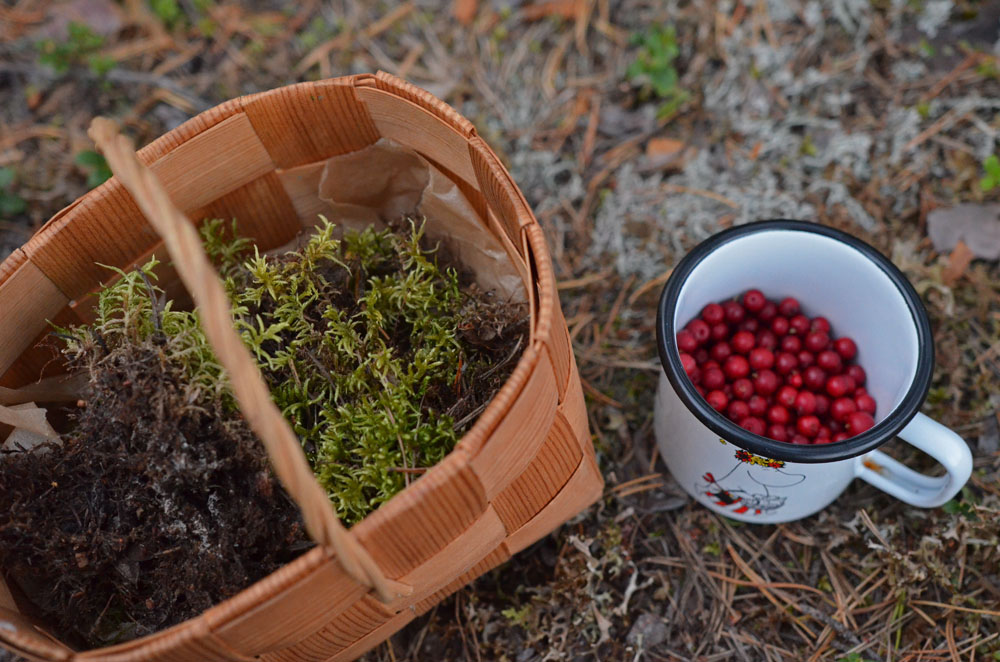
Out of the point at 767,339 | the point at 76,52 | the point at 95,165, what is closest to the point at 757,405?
the point at 767,339

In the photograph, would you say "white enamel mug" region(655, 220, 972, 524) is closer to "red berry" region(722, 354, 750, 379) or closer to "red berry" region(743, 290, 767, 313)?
"red berry" region(743, 290, 767, 313)

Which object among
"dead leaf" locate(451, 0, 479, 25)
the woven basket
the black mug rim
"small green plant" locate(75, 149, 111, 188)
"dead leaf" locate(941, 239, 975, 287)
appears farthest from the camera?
"dead leaf" locate(451, 0, 479, 25)

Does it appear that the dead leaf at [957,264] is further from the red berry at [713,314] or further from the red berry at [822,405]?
the red berry at [713,314]

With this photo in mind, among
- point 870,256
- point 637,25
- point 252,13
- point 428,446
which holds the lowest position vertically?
point 870,256

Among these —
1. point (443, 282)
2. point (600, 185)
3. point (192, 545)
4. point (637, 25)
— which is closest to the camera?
point (192, 545)

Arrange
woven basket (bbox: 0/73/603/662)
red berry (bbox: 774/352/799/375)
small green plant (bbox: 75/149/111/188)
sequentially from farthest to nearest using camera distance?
small green plant (bbox: 75/149/111/188)
red berry (bbox: 774/352/799/375)
woven basket (bbox: 0/73/603/662)

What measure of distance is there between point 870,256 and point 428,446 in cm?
92

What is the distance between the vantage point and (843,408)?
149 cm

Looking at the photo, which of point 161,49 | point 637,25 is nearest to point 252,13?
point 161,49

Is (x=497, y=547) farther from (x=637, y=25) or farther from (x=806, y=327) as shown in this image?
(x=637, y=25)

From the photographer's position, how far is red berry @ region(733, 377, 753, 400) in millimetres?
1506

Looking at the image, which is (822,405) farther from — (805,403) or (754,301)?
(754,301)

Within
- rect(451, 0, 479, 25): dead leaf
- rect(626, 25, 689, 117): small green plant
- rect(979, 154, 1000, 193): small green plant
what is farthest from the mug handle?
rect(451, 0, 479, 25): dead leaf

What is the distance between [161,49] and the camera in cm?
216
